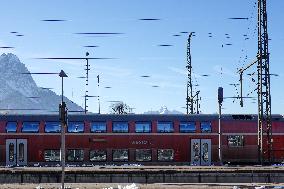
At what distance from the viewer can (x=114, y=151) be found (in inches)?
1332

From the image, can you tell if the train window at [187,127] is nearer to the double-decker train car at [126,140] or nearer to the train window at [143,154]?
the double-decker train car at [126,140]

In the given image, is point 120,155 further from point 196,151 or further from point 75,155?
point 196,151

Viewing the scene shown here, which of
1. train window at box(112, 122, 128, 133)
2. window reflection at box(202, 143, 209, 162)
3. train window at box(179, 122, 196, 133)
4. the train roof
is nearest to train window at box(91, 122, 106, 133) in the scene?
the train roof

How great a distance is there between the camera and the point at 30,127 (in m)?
33.8

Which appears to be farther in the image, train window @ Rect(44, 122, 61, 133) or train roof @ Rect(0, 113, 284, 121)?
train roof @ Rect(0, 113, 284, 121)

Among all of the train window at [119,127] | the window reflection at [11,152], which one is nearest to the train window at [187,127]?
the train window at [119,127]

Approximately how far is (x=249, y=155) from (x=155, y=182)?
11662 millimetres

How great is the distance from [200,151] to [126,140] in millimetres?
5330

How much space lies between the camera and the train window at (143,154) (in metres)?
33.7

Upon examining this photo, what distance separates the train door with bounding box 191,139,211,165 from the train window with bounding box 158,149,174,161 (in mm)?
1501

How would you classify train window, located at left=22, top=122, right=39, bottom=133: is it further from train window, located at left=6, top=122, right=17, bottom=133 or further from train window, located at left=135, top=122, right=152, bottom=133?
train window, located at left=135, top=122, right=152, bottom=133

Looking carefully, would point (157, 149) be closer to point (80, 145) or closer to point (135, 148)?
point (135, 148)

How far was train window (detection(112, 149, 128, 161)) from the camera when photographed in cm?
3381

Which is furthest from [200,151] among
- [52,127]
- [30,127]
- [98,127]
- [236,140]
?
[30,127]
